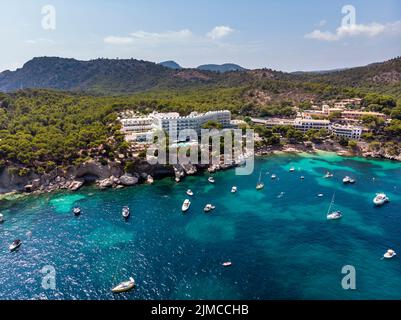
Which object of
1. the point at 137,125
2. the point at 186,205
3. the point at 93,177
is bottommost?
the point at 186,205

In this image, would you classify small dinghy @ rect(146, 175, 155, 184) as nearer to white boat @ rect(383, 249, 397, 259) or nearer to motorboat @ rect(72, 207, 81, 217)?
motorboat @ rect(72, 207, 81, 217)

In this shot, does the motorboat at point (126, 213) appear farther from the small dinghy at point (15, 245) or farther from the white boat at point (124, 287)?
the white boat at point (124, 287)

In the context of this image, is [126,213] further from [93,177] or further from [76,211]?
[93,177]

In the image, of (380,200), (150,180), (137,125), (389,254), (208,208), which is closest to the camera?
(389,254)

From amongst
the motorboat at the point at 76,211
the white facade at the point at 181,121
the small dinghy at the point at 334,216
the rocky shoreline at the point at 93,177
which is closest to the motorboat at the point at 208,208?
the rocky shoreline at the point at 93,177

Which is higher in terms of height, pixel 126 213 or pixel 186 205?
pixel 186 205

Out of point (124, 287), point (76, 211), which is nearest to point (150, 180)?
point (76, 211)

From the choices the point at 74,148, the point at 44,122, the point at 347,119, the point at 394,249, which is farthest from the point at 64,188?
the point at 347,119

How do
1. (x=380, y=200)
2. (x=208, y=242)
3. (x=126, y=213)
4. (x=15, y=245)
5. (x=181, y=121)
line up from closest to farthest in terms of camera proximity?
1. (x=15, y=245)
2. (x=208, y=242)
3. (x=126, y=213)
4. (x=380, y=200)
5. (x=181, y=121)

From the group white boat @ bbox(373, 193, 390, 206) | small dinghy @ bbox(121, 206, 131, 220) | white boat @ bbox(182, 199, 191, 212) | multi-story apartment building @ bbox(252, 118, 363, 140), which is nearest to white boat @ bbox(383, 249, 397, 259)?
white boat @ bbox(373, 193, 390, 206)
